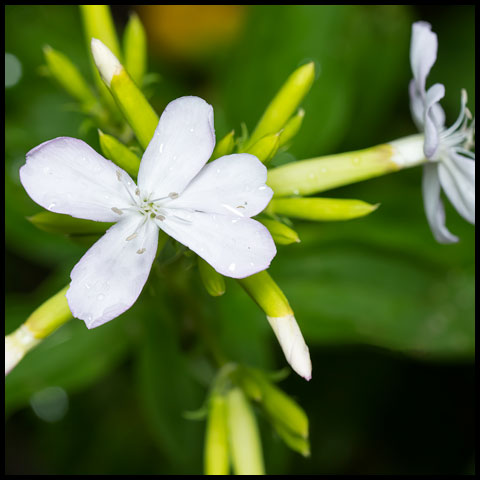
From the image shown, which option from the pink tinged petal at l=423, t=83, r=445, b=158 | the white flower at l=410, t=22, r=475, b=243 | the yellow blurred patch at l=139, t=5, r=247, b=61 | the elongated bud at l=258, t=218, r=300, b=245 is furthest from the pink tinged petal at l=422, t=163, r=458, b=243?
the yellow blurred patch at l=139, t=5, r=247, b=61

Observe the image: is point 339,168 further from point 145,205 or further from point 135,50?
point 135,50

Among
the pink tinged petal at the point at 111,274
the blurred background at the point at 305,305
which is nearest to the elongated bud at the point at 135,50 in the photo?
the blurred background at the point at 305,305

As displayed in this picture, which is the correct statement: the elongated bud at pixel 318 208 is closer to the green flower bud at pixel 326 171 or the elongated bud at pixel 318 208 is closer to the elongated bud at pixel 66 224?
the green flower bud at pixel 326 171

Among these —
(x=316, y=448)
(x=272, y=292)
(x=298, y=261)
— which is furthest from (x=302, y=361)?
(x=316, y=448)

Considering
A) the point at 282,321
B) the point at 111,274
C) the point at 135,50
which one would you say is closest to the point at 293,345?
the point at 282,321

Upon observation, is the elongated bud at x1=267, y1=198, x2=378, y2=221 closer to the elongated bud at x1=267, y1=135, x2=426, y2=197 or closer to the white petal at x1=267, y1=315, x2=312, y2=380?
the elongated bud at x1=267, y1=135, x2=426, y2=197

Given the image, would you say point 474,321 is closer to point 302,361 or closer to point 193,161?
point 302,361
